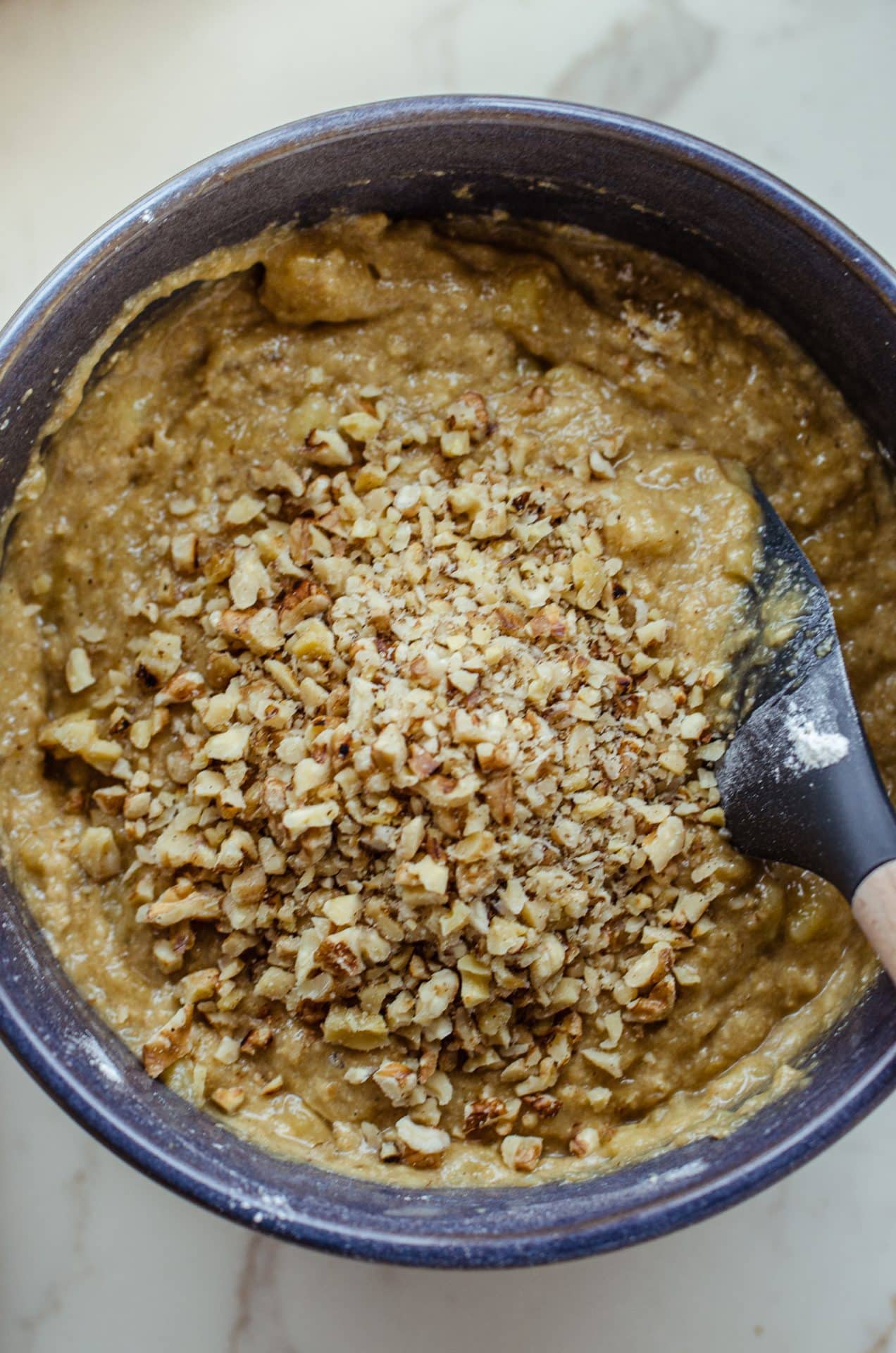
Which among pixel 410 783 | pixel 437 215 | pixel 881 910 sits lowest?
pixel 410 783

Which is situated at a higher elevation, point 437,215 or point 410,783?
point 437,215

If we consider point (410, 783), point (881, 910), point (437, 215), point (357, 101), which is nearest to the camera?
point (881, 910)

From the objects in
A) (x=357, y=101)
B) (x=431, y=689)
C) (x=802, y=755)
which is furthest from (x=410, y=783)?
(x=357, y=101)

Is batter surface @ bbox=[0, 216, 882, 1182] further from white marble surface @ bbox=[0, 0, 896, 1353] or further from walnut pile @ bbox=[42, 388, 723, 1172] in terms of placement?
white marble surface @ bbox=[0, 0, 896, 1353]

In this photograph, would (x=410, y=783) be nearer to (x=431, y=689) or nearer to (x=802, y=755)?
(x=431, y=689)

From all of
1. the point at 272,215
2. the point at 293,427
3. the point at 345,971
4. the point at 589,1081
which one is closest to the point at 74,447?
the point at 293,427

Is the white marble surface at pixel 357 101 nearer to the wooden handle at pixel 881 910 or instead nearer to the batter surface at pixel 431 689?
the batter surface at pixel 431 689

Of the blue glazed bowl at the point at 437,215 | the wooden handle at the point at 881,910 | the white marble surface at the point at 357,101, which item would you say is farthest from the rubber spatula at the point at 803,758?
the white marble surface at the point at 357,101
